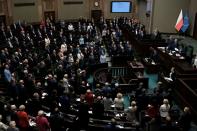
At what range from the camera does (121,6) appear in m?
28.6

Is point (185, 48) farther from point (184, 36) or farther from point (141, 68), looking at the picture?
point (184, 36)

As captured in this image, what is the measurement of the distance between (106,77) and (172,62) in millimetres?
3955

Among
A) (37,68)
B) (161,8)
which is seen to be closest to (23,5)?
(161,8)

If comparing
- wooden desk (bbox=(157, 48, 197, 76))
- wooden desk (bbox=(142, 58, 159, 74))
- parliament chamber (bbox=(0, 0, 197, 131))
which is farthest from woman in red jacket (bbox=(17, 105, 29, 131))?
wooden desk (bbox=(142, 58, 159, 74))

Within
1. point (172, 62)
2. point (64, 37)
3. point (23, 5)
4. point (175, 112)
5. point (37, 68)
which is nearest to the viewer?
point (175, 112)

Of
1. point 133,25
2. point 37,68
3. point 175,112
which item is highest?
point 133,25

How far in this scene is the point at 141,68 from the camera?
16.0 meters

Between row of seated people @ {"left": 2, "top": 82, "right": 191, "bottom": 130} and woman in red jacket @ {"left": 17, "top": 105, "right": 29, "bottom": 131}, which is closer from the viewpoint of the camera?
woman in red jacket @ {"left": 17, "top": 105, "right": 29, "bottom": 131}

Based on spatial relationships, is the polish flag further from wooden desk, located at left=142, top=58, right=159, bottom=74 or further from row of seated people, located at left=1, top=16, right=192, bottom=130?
row of seated people, located at left=1, top=16, right=192, bottom=130

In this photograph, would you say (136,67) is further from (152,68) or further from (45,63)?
(45,63)

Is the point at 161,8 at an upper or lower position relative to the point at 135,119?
upper

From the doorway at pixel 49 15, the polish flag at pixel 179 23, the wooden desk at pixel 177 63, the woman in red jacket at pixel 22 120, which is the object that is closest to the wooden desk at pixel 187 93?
the wooden desk at pixel 177 63

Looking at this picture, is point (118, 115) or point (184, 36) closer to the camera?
point (118, 115)

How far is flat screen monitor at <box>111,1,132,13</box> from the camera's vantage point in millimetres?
28422
